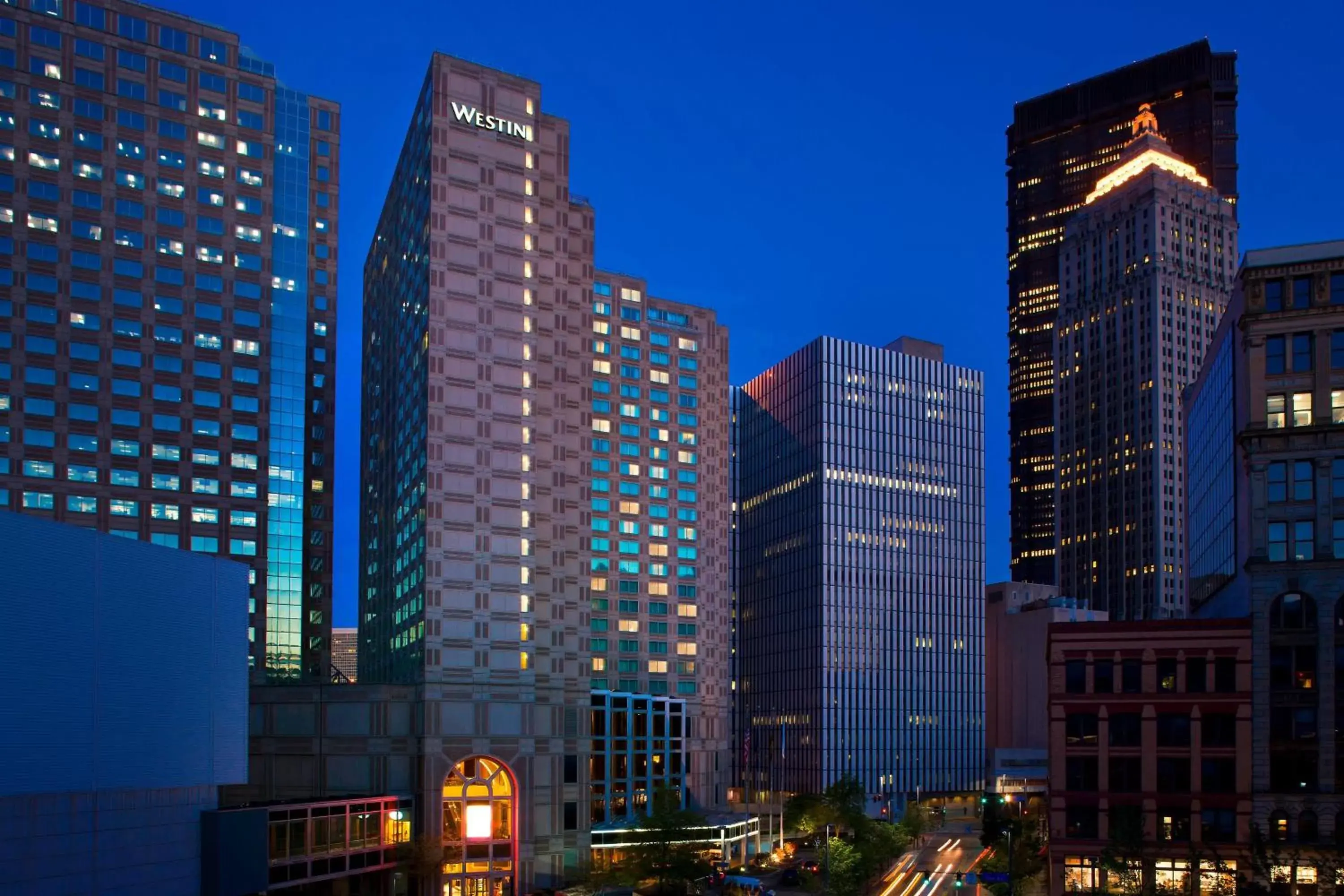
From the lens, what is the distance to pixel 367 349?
176 metres

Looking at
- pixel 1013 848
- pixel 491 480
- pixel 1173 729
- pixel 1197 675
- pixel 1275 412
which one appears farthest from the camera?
pixel 491 480

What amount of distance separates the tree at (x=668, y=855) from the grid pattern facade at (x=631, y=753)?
4152 centimetres

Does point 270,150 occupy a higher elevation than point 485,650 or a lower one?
higher

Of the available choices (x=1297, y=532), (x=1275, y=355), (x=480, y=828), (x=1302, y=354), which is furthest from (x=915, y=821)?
(x=1302, y=354)

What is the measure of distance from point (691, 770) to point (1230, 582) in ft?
357

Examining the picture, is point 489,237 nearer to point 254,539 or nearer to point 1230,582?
point 254,539

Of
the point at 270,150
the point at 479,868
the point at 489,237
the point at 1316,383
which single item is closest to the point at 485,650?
the point at 479,868

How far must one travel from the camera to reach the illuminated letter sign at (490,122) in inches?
4906

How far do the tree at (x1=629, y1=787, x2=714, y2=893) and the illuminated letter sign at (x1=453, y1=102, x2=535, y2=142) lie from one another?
65.8 metres

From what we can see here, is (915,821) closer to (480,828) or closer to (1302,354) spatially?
(480,828)

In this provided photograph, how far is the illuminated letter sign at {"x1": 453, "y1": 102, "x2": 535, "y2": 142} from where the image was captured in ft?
409

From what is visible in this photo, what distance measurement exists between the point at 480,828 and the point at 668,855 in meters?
17.5

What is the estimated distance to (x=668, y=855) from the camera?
109 metres

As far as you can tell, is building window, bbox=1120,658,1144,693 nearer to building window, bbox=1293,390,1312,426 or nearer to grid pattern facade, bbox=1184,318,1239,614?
grid pattern facade, bbox=1184,318,1239,614
